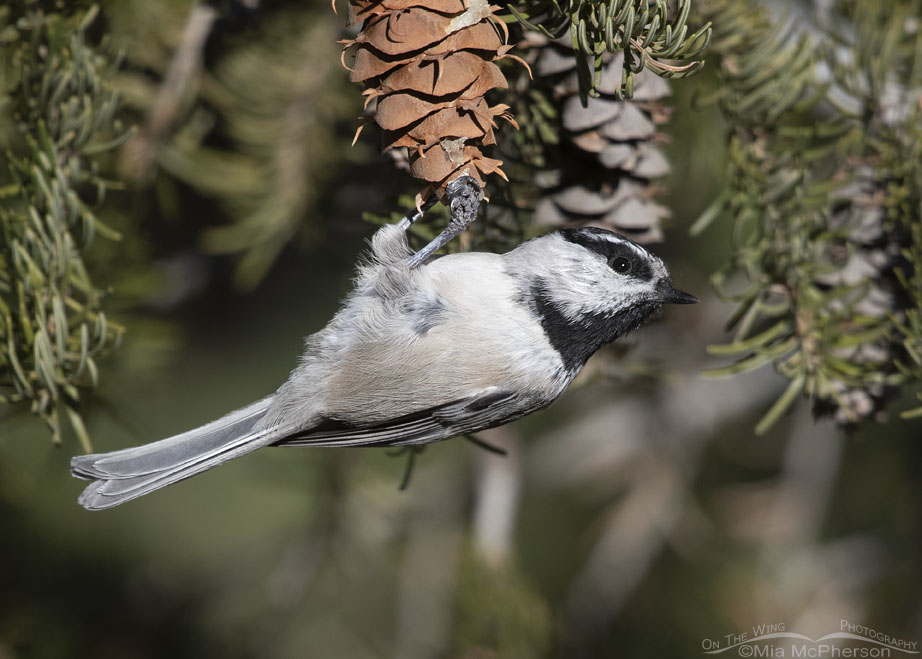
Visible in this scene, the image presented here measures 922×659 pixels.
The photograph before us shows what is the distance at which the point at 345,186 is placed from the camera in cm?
143

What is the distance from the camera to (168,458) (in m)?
1.12

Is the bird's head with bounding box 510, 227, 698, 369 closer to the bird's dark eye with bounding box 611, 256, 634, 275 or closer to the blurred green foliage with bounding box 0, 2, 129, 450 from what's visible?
the bird's dark eye with bounding box 611, 256, 634, 275

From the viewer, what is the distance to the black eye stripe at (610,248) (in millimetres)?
1014

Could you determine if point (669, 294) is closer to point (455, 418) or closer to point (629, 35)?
point (455, 418)

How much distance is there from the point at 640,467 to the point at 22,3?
1.23m

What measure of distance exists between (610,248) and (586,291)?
0.11 metres

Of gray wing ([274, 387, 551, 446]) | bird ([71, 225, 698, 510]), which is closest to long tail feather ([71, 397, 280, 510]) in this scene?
bird ([71, 225, 698, 510])

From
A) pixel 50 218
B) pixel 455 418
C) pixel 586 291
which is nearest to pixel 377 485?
pixel 455 418

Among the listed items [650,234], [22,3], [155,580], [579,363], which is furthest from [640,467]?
[22,3]

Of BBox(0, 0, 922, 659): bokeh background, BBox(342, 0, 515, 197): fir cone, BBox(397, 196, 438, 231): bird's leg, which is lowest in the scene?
BBox(0, 0, 922, 659): bokeh background

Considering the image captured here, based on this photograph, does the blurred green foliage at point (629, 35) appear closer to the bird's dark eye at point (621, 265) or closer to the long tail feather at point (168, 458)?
the bird's dark eye at point (621, 265)

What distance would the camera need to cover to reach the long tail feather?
102cm

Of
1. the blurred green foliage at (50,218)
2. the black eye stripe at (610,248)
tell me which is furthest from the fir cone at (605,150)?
the blurred green foliage at (50,218)

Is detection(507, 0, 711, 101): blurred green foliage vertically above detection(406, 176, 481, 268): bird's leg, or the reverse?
detection(507, 0, 711, 101): blurred green foliage
